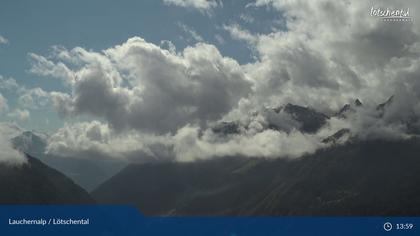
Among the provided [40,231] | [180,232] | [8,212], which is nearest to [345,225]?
[180,232]

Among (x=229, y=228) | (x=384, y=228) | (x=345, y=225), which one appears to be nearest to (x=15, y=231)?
(x=229, y=228)

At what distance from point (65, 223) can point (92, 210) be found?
3.05 m

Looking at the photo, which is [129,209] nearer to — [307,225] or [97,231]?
[97,231]

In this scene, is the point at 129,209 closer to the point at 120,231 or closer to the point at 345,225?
the point at 120,231

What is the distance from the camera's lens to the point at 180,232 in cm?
5550

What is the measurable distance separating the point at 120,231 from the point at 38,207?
9013mm

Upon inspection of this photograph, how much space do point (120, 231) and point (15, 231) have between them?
10.4 metres

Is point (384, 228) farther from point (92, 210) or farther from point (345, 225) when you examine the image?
point (92, 210)

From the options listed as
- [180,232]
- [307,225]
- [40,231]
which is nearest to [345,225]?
[307,225]

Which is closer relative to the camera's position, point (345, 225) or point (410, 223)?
point (345, 225)

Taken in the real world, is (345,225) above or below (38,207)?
below

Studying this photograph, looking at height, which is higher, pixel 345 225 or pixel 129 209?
pixel 129 209

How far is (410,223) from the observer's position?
5756cm

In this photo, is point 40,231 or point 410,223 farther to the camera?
point 410,223
